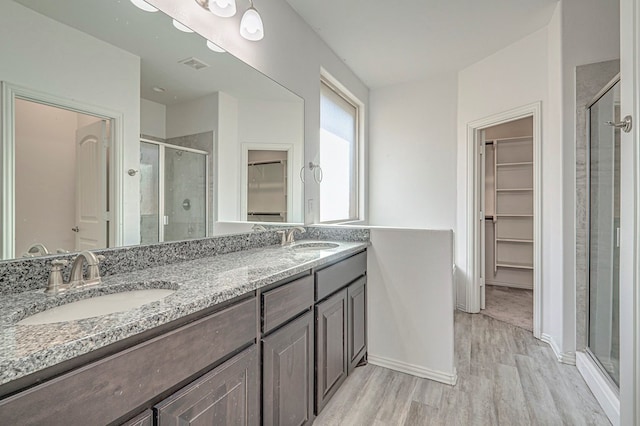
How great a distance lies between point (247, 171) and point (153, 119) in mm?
733

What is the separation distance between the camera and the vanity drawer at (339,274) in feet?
5.14

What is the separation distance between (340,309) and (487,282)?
3.52 metres

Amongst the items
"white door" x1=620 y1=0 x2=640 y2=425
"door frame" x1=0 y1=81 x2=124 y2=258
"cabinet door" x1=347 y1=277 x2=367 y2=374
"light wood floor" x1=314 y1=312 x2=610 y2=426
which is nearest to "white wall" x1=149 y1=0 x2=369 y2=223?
"door frame" x1=0 y1=81 x2=124 y2=258

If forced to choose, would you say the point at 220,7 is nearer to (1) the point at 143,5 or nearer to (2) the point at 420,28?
(1) the point at 143,5

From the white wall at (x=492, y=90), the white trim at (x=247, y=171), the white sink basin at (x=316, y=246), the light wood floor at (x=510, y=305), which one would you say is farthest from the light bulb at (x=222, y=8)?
the light wood floor at (x=510, y=305)

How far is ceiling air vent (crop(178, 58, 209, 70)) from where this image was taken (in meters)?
1.51

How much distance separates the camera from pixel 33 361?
0.53 m

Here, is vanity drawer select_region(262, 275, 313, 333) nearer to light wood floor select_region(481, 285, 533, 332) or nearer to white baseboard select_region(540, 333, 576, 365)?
white baseboard select_region(540, 333, 576, 365)

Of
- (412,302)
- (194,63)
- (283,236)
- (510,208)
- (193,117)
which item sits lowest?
(412,302)

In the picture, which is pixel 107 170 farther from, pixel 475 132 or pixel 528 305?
pixel 528 305

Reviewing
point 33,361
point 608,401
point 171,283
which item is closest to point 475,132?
point 608,401

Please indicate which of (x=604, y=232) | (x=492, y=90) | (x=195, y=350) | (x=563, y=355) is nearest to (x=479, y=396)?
(x=563, y=355)

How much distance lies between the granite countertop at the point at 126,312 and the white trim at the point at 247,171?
0.53 meters

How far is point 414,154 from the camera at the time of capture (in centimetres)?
375
